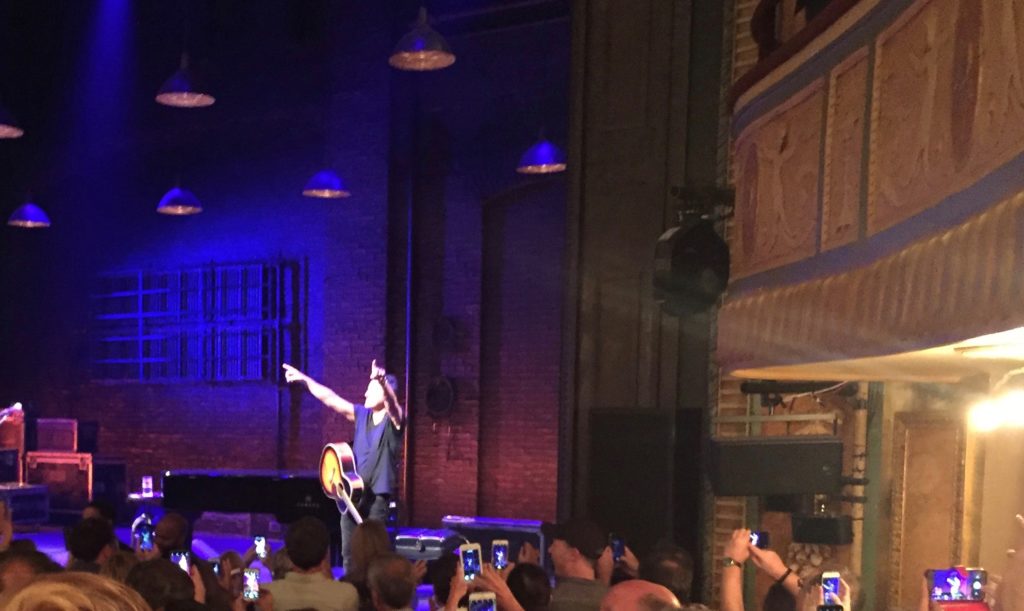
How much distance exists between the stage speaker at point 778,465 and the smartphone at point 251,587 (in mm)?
2735

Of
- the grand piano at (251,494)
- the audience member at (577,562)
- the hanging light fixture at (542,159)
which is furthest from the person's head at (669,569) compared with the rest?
the grand piano at (251,494)

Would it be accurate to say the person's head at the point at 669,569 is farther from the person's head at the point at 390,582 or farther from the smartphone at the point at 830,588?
the person's head at the point at 390,582

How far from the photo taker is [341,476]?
10109 millimetres

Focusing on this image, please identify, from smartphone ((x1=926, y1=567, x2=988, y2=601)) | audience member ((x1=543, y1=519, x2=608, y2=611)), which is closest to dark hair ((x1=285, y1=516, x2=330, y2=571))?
audience member ((x1=543, y1=519, x2=608, y2=611))

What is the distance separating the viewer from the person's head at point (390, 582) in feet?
13.8

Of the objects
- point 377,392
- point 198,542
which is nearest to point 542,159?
point 377,392

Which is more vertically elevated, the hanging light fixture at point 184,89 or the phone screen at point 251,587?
the hanging light fixture at point 184,89

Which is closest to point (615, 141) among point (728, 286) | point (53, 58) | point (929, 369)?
point (728, 286)

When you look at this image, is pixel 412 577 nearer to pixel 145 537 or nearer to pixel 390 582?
pixel 390 582

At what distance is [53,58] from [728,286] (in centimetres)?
1203

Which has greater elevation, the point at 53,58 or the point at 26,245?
the point at 53,58

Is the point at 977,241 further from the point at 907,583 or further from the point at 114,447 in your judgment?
the point at 114,447

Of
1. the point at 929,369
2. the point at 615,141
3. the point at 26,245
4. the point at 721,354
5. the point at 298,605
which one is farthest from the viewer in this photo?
the point at 26,245

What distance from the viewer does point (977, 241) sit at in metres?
3.31
